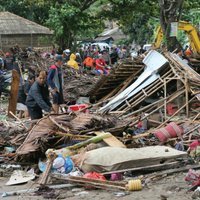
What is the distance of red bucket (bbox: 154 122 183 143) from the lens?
373 inches

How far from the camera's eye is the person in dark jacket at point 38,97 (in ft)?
34.2

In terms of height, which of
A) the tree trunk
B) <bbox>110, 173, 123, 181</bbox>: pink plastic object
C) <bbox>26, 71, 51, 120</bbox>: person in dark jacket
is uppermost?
the tree trunk

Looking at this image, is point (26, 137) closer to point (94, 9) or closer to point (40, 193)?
point (40, 193)

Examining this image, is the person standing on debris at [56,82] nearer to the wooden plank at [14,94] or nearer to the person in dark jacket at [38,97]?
the person in dark jacket at [38,97]

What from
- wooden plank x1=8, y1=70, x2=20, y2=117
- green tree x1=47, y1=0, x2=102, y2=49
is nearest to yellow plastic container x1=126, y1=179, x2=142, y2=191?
wooden plank x1=8, y1=70, x2=20, y2=117

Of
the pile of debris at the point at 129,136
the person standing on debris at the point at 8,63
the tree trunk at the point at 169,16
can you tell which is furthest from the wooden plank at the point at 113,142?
the person standing on debris at the point at 8,63

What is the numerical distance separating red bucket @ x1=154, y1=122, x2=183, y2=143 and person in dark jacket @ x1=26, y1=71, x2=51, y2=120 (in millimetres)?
2276

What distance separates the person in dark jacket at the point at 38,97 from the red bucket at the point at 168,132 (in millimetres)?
2276

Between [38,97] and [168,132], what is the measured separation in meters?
2.78

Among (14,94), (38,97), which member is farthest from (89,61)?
(38,97)

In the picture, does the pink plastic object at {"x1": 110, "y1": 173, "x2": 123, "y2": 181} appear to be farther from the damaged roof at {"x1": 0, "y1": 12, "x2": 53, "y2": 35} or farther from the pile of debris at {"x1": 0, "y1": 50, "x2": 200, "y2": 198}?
the damaged roof at {"x1": 0, "y1": 12, "x2": 53, "y2": 35}

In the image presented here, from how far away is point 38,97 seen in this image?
10.4m

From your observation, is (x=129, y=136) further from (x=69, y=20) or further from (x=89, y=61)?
(x=69, y=20)

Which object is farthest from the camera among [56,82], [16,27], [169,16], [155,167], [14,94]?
[16,27]
